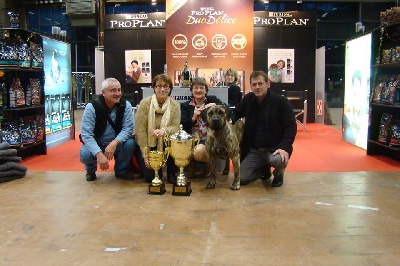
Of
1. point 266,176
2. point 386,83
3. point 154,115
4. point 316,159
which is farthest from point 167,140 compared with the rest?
point 386,83

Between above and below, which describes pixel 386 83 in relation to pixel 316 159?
above

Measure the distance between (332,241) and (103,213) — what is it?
1.64 meters

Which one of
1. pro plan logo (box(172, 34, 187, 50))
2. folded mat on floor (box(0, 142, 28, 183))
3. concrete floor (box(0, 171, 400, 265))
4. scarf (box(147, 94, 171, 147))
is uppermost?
pro plan logo (box(172, 34, 187, 50))

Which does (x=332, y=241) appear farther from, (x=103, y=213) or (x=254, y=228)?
(x=103, y=213)

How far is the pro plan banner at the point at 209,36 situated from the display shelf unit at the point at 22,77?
14.4 feet

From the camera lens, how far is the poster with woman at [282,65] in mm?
10703

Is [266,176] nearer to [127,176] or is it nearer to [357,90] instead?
[127,176]

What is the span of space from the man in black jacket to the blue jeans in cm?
109

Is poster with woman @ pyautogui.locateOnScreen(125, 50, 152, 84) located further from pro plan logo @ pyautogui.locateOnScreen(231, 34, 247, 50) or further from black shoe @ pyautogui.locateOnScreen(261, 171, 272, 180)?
black shoe @ pyautogui.locateOnScreen(261, 171, 272, 180)

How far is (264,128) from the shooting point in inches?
161

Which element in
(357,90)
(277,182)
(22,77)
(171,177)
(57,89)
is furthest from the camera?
(57,89)

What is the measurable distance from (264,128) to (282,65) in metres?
7.03

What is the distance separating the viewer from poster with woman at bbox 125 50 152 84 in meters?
10.9

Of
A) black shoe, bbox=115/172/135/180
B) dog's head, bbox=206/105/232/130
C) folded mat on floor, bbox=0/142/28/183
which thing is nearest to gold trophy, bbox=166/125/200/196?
dog's head, bbox=206/105/232/130
